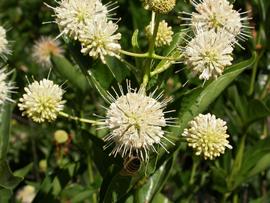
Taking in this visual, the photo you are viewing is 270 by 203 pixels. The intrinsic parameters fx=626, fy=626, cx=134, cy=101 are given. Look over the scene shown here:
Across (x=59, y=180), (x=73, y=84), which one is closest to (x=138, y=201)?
(x=59, y=180)

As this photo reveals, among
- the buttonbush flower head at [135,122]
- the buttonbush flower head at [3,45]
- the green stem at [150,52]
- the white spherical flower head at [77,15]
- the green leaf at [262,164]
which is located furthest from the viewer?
the green leaf at [262,164]

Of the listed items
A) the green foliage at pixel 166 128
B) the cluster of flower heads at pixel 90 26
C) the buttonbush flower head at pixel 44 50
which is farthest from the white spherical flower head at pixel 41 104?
the buttonbush flower head at pixel 44 50

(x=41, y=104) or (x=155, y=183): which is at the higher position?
(x=41, y=104)

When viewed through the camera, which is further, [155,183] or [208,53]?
[155,183]

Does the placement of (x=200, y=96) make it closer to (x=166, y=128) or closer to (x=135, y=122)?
(x=166, y=128)

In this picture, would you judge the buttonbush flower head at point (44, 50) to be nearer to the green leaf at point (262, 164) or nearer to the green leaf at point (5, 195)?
the green leaf at point (5, 195)

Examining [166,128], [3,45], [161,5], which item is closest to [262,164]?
[166,128]
